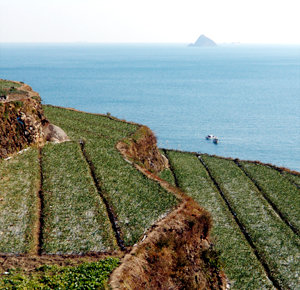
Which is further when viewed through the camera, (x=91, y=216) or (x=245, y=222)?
(x=245, y=222)

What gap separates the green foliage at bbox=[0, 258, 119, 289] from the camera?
24.2 metres

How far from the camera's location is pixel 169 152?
7881 centimetres

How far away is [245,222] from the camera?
49562 millimetres

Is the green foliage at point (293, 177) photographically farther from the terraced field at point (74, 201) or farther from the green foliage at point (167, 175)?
the terraced field at point (74, 201)

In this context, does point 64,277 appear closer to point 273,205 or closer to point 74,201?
point 74,201

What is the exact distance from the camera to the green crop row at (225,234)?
3792 cm

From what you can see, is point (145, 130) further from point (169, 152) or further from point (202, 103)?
point (202, 103)

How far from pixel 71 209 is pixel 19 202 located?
19.4ft

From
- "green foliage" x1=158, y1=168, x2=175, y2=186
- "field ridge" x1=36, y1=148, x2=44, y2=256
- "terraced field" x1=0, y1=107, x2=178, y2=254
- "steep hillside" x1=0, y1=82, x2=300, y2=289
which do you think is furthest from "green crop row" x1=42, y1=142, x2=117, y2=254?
"green foliage" x1=158, y1=168, x2=175, y2=186

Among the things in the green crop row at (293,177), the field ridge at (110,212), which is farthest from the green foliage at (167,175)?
the green crop row at (293,177)

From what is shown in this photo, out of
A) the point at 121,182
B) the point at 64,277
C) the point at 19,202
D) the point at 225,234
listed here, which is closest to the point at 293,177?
the point at 225,234

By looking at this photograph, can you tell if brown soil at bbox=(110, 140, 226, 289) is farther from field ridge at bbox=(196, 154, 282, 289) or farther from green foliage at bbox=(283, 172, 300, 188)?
green foliage at bbox=(283, 172, 300, 188)

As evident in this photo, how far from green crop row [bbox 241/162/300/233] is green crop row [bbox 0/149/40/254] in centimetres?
3952

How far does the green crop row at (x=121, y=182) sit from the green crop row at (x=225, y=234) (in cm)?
1082
